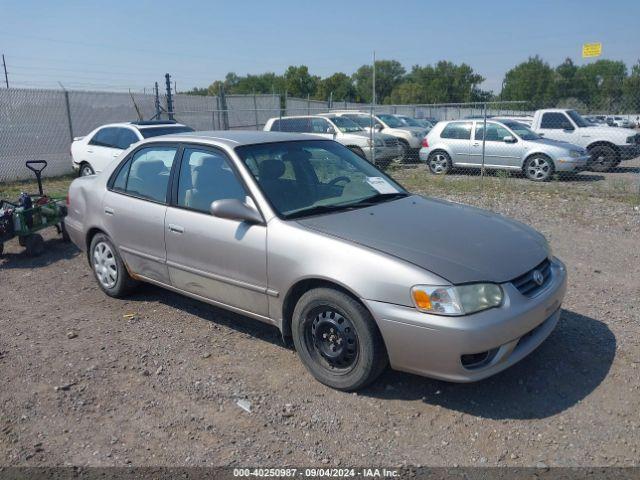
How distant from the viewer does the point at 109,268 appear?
17.6 feet

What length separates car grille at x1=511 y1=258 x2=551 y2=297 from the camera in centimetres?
342

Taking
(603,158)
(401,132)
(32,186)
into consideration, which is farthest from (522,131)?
(32,186)

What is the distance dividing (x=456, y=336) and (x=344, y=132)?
1357 centimetres

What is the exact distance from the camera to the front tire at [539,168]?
43.4 feet

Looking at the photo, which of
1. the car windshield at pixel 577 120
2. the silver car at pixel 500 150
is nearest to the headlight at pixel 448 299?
the silver car at pixel 500 150

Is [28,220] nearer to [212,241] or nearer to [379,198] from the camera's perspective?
[212,241]

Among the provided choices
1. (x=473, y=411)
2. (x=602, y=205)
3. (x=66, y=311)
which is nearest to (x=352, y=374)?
(x=473, y=411)

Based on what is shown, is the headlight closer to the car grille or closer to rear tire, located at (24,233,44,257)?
the car grille

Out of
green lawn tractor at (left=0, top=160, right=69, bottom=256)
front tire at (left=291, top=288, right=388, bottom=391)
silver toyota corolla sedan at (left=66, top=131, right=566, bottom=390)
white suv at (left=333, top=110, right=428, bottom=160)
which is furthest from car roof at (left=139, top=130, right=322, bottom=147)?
white suv at (left=333, top=110, right=428, bottom=160)

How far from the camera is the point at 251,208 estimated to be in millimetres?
3924

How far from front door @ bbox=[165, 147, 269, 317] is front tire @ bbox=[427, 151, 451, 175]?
1125cm

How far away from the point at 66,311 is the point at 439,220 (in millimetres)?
3628

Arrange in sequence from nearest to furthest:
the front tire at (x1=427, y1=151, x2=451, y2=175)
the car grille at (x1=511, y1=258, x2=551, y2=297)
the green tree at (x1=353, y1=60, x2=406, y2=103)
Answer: the car grille at (x1=511, y1=258, x2=551, y2=297) → the front tire at (x1=427, y1=151, x2=451, y2=175) → the green tree at (x1=353, y1=60, x2=406, y2=103)

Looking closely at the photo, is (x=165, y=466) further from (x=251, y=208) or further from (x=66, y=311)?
(x=66, y=311)
